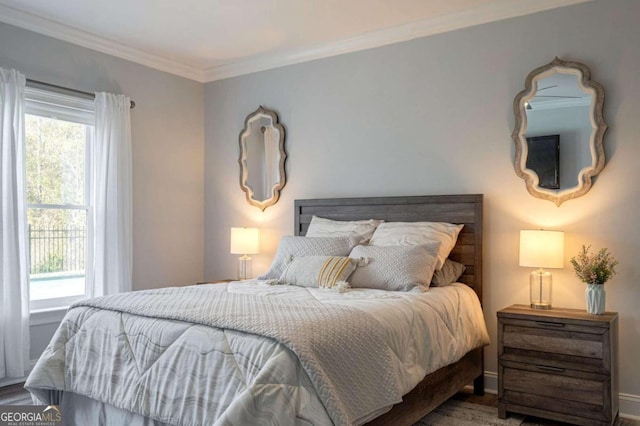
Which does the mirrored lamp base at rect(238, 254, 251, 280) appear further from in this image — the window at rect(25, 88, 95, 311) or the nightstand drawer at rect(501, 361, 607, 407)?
the nightstand drawer at rect(501, 361, 607, 407)

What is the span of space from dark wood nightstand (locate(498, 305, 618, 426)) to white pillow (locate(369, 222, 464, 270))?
600mm

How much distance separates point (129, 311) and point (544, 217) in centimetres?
258

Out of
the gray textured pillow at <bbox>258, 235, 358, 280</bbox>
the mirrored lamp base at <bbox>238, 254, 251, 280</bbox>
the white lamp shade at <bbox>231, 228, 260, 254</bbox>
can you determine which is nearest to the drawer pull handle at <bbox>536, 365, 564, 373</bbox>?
the gray textured pillow at <bbox>258, 235, 358, 280</bbox>

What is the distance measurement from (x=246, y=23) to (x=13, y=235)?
7.28 ft

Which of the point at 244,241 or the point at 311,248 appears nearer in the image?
the point at 311,248

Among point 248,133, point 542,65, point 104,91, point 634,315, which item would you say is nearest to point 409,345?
point 634,315

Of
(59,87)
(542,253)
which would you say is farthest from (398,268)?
(59,87)

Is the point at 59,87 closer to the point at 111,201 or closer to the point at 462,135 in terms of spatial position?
the point at 111,201

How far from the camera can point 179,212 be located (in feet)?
16.8

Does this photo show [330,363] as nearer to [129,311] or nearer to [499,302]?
[129,311]

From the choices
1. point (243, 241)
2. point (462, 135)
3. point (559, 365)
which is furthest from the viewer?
point (243, 241)

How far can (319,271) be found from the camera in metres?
3.49

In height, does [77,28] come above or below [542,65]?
above

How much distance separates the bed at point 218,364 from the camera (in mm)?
1974
